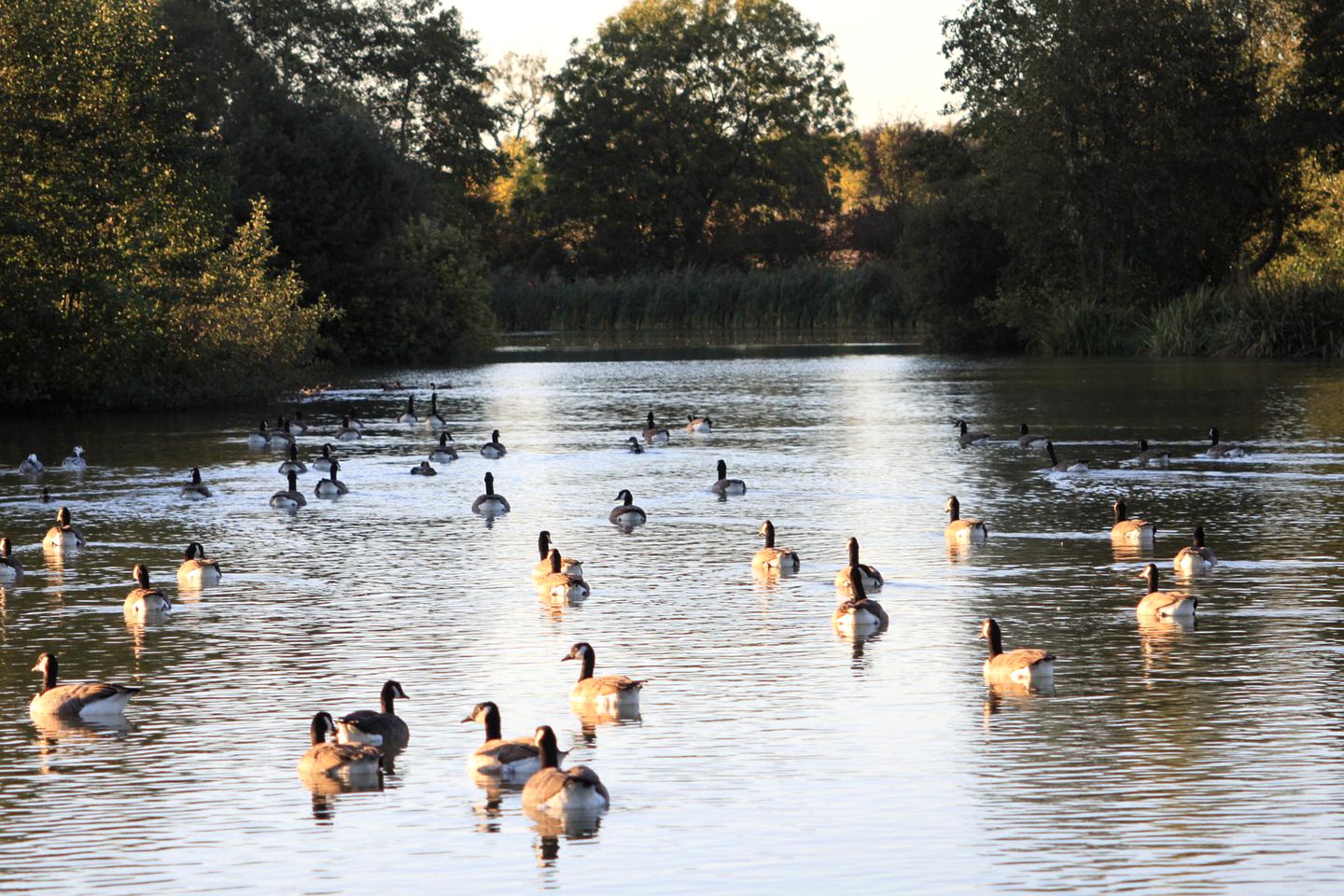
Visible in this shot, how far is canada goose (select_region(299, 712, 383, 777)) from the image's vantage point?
41.5 feet

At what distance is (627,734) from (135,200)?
40070mm

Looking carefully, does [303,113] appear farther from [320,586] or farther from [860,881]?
[860,881]

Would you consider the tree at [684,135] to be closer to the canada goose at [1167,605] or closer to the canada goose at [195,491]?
the canada goose at [195,491]

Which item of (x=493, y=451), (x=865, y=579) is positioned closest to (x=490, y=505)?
(x=493, y=451)

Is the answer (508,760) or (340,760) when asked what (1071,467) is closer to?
(508,760)

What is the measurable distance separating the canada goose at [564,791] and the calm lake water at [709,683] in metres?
0.16

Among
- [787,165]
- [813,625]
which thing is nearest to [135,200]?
[813,625]

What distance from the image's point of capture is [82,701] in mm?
14641

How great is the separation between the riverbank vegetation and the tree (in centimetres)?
27

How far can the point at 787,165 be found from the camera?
14562 centimetres

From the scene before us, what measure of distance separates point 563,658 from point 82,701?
4293mm

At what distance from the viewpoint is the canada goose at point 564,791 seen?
38.4 feet

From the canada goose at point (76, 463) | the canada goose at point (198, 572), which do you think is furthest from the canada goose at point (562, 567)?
the canada goose at point (76, 463)

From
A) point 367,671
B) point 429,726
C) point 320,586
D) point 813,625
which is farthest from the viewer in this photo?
point 320,586
